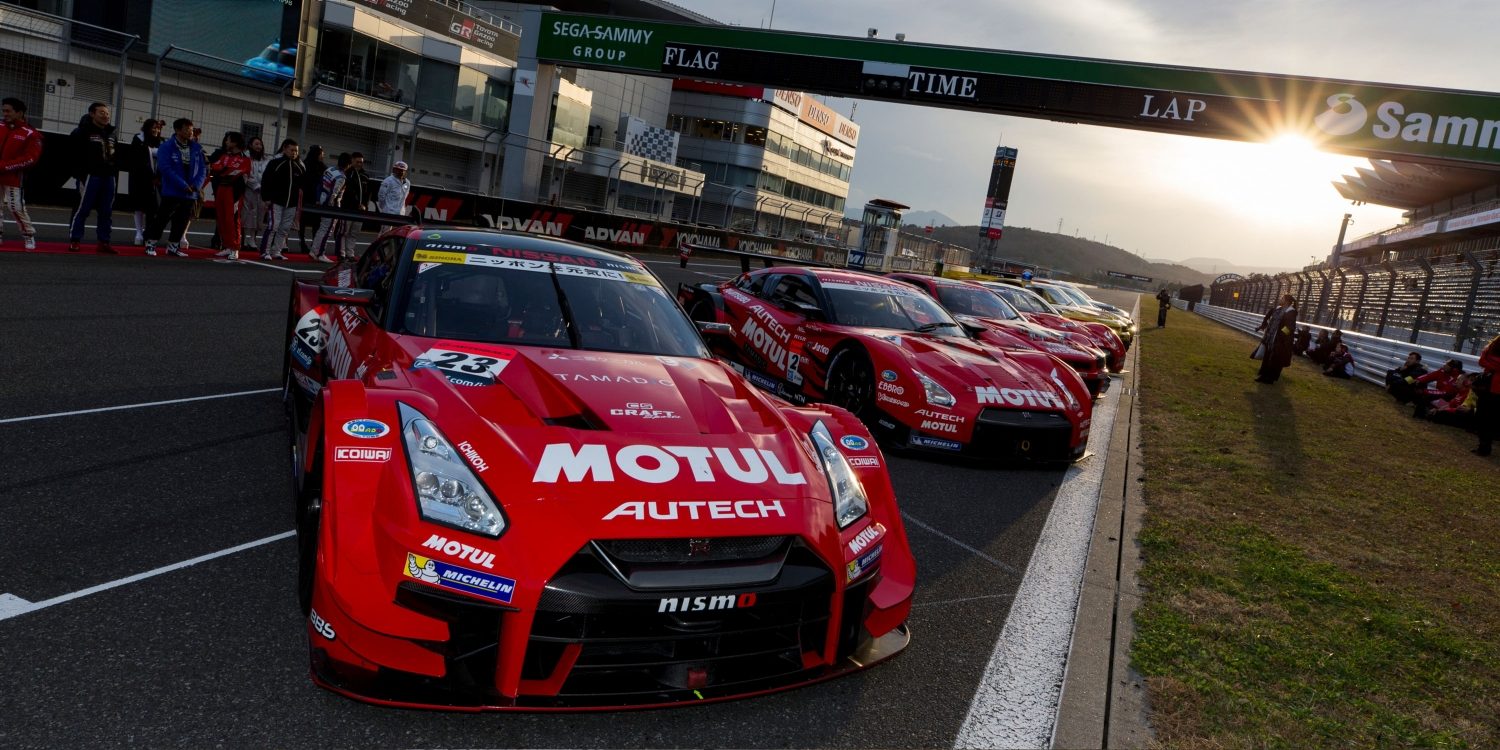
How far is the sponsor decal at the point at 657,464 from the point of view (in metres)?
2.90

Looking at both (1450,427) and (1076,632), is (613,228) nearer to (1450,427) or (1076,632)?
(1450,427)

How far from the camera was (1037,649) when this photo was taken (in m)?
3.77

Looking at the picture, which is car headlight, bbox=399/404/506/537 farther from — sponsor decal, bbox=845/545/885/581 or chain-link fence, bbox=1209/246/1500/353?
chain-link fence, bbox=1209/246/1500/353

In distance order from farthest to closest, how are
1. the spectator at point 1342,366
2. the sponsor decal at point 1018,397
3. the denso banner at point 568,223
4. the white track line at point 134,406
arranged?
1. the denso banner at point 568,223
2. the spectator at point 1342,366
3. the sponsor decal at point 1018,397
4. the white track line at point 134,406

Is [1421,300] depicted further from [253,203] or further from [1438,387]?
[253,203]

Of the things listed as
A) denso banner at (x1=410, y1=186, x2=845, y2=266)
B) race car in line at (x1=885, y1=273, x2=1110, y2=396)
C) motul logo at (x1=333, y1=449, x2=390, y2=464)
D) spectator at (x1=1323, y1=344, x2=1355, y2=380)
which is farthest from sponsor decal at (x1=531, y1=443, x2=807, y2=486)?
spectator at (x1=1323, y1=344, x2=1355, y2=380)

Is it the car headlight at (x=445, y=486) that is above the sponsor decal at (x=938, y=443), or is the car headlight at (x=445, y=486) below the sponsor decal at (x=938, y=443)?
above

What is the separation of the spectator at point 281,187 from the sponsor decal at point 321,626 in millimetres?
12030

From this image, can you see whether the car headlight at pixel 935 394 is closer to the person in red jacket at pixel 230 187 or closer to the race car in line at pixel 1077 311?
the race car in line at pixel 1077 311

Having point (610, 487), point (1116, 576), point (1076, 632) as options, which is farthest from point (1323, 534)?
point (610, 487)

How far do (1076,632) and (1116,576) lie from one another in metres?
0.95

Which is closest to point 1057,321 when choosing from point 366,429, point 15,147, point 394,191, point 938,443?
point 938,443

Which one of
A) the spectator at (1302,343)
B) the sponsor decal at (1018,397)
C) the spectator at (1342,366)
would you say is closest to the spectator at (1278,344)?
the spectator at (1342,366)

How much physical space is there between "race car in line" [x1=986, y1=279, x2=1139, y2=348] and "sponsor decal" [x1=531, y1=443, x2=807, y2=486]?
1348cm
